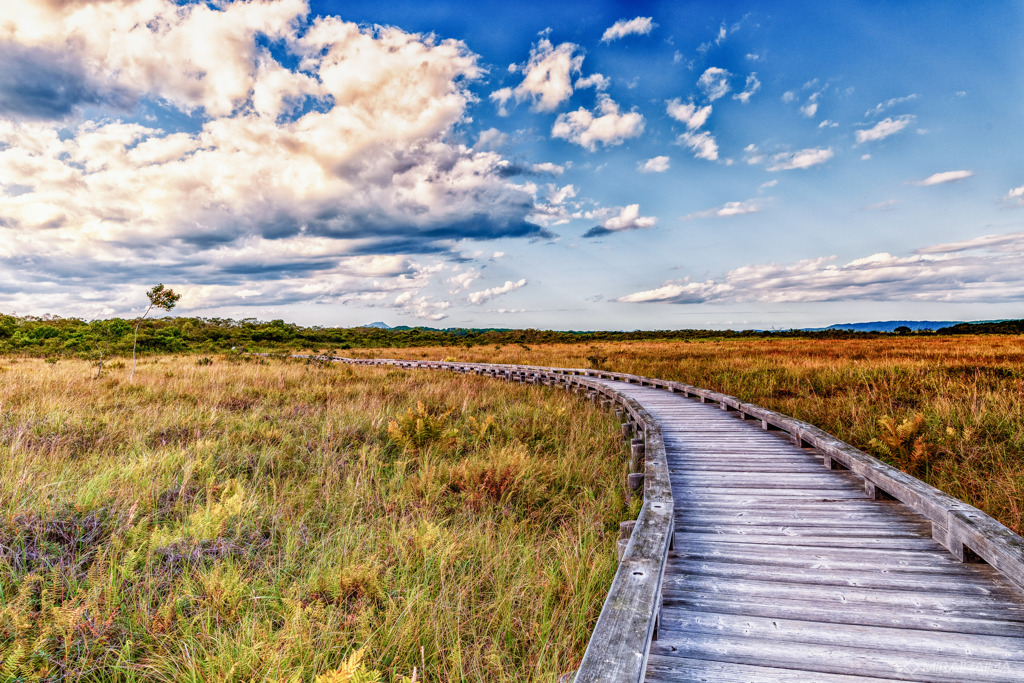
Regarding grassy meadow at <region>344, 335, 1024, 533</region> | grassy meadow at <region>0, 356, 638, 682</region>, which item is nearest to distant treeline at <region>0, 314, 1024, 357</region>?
grassy meadow at <region>0, 356, 638, 682</region>

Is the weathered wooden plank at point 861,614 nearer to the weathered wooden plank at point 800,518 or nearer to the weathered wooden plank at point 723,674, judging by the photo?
the weathered wooden plank at point 723,674

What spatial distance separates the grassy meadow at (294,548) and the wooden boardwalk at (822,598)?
0.85m

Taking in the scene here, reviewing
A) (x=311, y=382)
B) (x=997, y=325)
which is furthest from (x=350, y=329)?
(x=997, y=325)

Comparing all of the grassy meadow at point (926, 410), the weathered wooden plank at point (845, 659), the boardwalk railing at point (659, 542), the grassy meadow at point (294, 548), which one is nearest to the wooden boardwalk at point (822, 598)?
the weathered wooden plank at point (845, 659)

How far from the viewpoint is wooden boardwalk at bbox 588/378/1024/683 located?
236 centimetres

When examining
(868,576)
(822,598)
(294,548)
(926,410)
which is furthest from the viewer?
(926,410)

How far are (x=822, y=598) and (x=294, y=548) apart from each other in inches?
176

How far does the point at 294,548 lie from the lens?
4535mm

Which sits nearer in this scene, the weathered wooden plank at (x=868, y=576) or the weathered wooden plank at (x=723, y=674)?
the weathered wooden plank at (x=723, y=674)

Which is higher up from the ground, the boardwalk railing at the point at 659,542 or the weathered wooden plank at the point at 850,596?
the boardwalk railing at the point at 659,542

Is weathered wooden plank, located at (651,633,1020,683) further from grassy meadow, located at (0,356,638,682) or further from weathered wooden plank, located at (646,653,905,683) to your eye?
grassy meadow, located at (0,356,638,682)

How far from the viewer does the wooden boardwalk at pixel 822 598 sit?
2.36 meters

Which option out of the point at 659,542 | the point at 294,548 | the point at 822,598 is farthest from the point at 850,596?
the point at 294,548

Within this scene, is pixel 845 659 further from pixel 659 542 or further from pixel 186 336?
pixel 186 336
